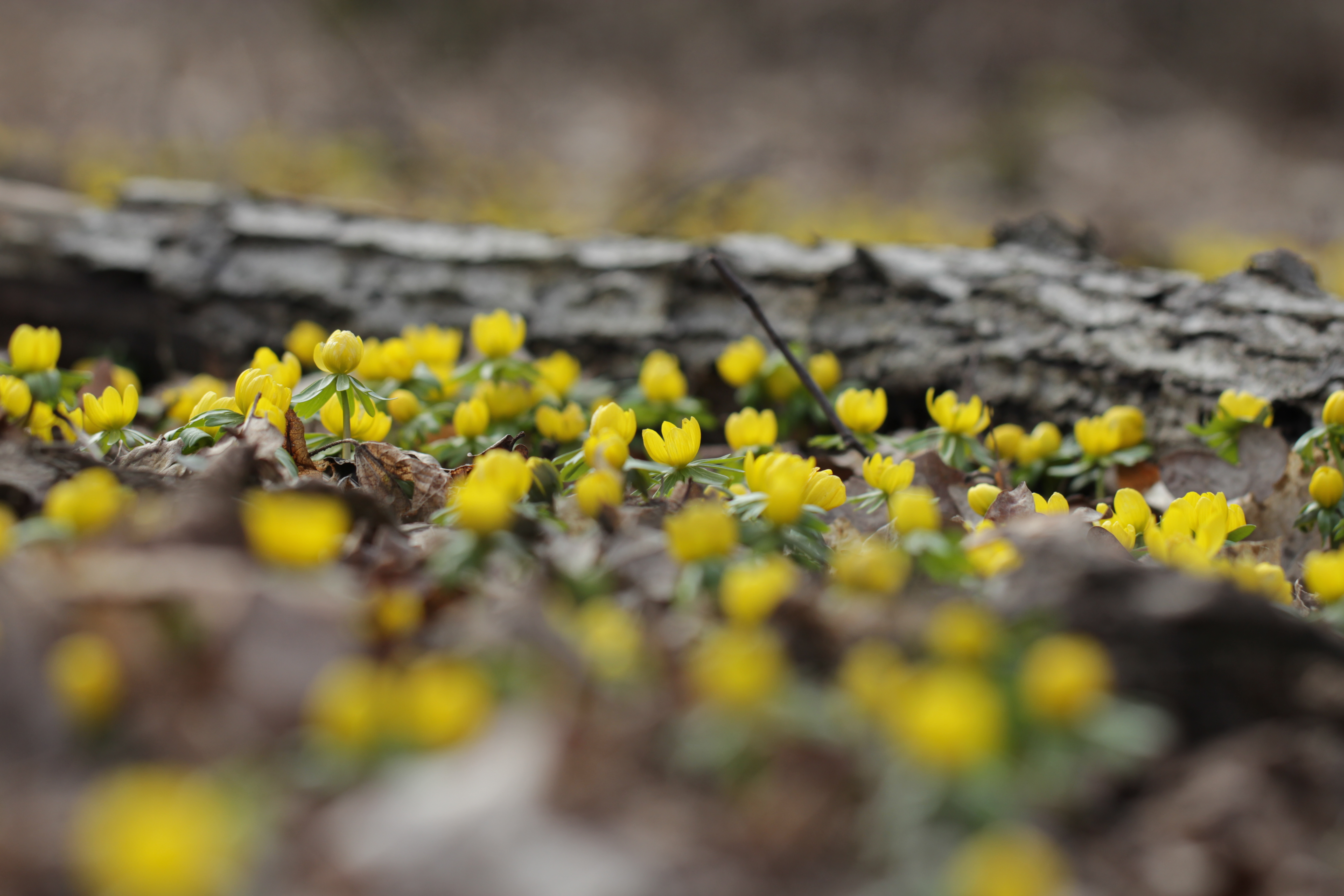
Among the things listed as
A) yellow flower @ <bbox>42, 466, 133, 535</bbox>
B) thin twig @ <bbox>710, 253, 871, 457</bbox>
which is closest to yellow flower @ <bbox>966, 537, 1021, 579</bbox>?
thin twig @ <bbox>710, 253, 871, 457</bbox>

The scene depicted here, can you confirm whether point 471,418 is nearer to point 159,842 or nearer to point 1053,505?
point 1053,505

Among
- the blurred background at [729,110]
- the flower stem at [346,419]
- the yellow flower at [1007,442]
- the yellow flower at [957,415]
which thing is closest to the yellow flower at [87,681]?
the flower stem at [346,419]

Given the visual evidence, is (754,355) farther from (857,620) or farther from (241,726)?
(241,726)

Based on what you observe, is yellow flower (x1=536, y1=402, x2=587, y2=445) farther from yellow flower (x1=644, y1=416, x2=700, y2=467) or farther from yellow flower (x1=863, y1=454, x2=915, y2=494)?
yellow flower (x1=863, y1=454, x2=915, y2=494)

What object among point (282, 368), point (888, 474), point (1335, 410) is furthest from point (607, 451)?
point (1335, 410)

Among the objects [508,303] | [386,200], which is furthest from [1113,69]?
[508,303]

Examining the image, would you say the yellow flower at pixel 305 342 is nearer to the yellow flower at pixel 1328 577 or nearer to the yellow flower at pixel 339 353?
the yellow flower at pixel 339 353

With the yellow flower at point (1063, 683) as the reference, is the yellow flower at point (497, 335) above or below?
above
